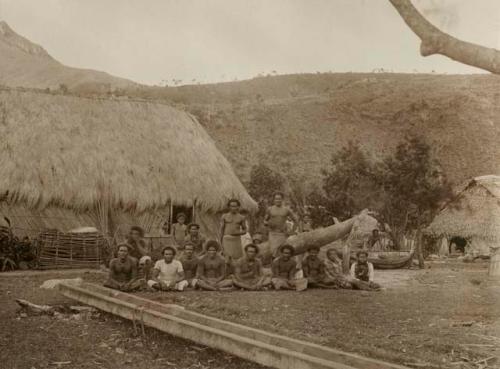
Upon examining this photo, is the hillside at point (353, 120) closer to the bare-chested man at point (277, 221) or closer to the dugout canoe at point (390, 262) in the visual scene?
the dugout canoe at point (390, 262)

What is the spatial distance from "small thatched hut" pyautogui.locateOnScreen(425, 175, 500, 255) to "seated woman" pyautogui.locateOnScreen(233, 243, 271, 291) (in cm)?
636

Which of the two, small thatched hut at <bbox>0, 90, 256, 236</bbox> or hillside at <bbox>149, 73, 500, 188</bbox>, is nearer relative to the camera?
small thatched hut at <bbox>0, 90, 256, 236</bbox>

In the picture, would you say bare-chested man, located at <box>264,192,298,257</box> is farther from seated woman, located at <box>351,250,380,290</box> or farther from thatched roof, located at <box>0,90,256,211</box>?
thatched roof, located at <box>0,90,256,211</box>

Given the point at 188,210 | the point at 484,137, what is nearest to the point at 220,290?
the point at 188,210

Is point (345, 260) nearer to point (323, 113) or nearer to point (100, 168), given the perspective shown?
point (100, 168)

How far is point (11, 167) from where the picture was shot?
34.0ft

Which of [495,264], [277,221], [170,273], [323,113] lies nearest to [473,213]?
[495,264]

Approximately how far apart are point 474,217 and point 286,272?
25.8ft

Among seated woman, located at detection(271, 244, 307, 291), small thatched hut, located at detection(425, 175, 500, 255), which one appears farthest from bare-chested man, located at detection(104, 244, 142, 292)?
small thatched hut, located at detection(425, 175, 500, 255)

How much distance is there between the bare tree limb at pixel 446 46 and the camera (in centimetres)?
182

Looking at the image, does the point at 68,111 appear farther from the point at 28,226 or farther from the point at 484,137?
the point at 484,137

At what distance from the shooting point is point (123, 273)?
280 inches

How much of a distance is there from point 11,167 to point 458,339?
26.4ft

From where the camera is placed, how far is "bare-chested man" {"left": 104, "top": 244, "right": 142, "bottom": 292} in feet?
22.7
